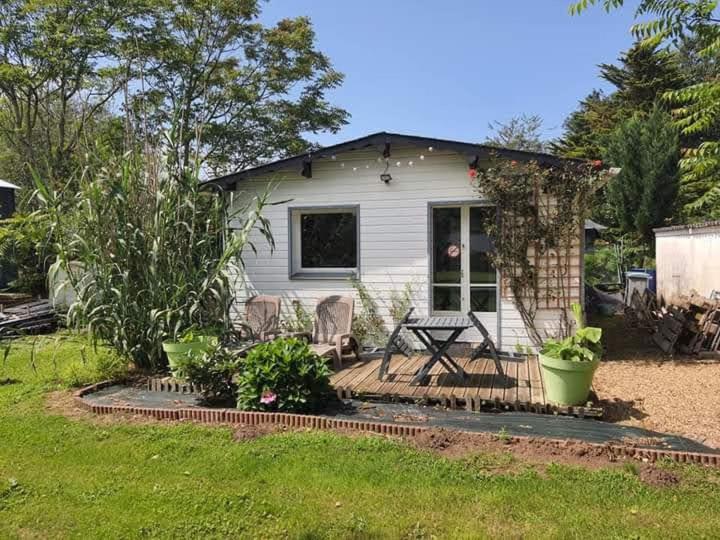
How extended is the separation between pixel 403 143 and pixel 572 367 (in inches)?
156

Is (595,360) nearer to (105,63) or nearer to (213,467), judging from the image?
(213,467)

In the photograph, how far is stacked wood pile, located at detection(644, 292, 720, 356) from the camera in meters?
6.79

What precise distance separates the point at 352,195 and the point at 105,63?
1033 centimetres

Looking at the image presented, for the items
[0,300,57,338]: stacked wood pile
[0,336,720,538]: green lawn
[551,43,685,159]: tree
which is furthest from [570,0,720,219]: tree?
[551,43,685,159]: tree

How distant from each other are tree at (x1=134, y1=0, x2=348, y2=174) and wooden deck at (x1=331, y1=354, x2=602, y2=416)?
1119 cm

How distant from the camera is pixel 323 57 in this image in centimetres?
1723

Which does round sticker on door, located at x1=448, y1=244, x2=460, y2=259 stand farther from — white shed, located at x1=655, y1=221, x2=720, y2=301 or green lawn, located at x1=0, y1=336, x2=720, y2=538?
white shed, located at x1=655, y1=221, x2=720, y2=301

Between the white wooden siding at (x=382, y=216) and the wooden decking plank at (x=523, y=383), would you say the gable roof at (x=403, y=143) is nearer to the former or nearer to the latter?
the white wooden siding at (x=382, y=216)

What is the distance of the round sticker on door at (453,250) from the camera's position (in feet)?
23.4

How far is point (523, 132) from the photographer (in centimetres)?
2675

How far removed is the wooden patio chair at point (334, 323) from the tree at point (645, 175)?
50.4 feet

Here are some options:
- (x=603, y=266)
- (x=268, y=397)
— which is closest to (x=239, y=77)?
(x=603, y=266)

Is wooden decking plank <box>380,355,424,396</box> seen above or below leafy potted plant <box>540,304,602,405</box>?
below

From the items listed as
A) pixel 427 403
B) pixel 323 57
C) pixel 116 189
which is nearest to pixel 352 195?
pixel 116 189
